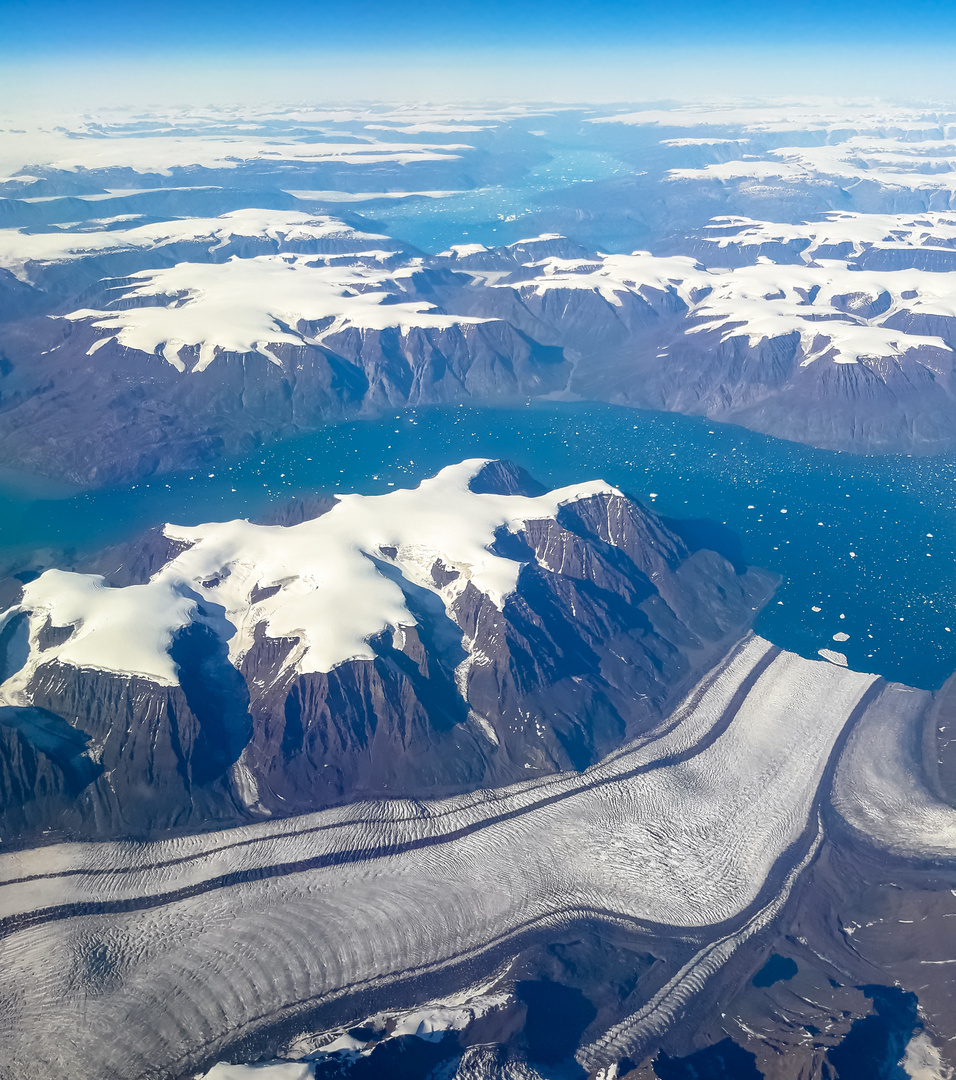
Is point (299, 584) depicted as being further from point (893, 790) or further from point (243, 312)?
point (243, 312)

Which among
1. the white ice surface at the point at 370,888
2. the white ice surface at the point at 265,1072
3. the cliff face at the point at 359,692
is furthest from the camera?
the cliff face at the point at 359,692

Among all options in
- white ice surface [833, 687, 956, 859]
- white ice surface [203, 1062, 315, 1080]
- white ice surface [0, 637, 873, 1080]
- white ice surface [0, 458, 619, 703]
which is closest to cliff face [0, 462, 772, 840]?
white ice surface [0, 458, 619, 703]

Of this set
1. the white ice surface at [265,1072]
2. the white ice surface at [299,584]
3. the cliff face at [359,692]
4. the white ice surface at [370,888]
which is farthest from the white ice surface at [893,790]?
the white ice surface at [265,1072]

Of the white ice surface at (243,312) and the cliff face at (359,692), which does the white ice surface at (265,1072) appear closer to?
the cliff face at (359,692)

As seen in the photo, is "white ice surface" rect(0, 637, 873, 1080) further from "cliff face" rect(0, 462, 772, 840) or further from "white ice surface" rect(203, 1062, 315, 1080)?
"white ice surface" rect(203, 1062, 315, 1080)

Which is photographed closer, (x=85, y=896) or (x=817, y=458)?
(x=85, y=896)

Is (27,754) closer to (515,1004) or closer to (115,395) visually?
(515,1004)

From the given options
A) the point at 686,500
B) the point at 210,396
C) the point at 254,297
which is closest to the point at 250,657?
the point at 686,500

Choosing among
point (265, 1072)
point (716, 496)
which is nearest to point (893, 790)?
point (265, 1072)
